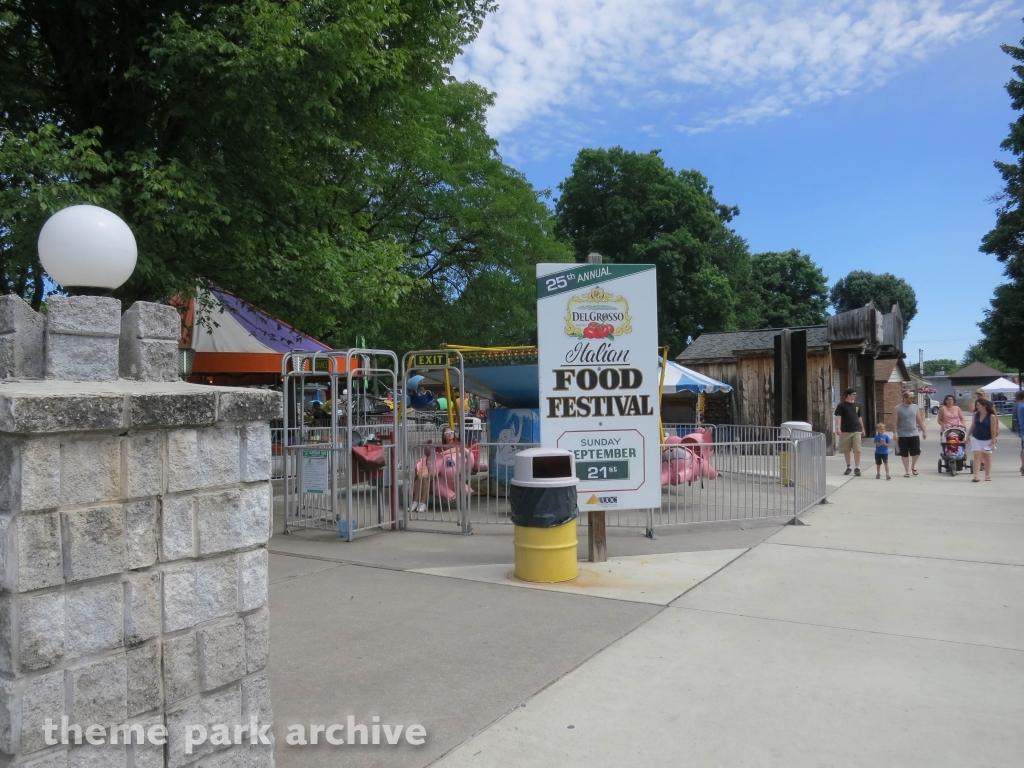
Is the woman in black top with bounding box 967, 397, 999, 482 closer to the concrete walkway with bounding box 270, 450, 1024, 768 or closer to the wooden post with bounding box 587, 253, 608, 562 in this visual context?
the concrete walkway with bounding box 270, 450, 1024, 768

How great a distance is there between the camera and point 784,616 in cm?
573

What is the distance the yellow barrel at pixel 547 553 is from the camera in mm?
6668

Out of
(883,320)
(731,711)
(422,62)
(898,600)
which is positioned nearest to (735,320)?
(883,320)

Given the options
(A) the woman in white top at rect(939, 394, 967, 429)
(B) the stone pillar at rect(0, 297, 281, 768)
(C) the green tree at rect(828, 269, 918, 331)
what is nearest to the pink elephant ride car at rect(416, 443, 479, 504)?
(B) the stone pillar at rect(0, 297, 281, 768)

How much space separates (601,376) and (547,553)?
1.87m

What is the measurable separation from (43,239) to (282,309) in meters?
8.82

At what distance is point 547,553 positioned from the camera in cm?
667

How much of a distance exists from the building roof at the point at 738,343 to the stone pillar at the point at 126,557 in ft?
69.1

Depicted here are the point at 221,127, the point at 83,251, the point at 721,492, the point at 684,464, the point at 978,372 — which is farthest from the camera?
the point at 978,372

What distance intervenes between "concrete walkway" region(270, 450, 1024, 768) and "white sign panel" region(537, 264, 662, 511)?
49.0 inches

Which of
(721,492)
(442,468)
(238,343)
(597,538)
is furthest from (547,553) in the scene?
(238,343)

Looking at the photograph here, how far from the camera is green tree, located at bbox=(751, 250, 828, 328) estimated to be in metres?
46.6

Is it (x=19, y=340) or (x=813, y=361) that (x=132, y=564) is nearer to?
(x=19, y=340)

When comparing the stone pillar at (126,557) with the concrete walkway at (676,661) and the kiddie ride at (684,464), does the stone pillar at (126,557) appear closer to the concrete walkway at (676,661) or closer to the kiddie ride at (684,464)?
the concrete walkway at (676,661)
